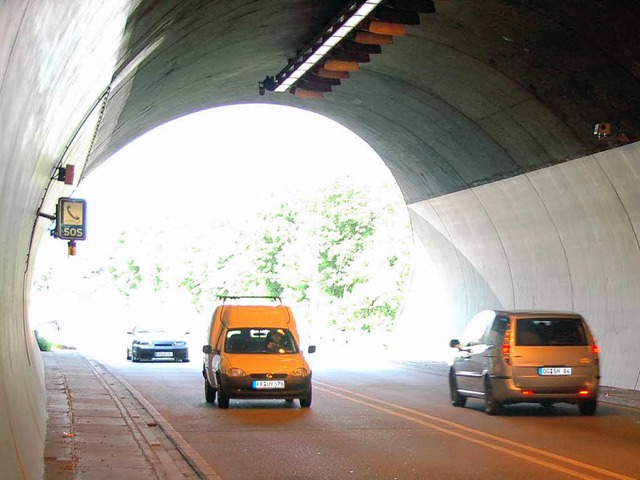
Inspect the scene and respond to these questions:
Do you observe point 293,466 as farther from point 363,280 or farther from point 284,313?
point 363,280

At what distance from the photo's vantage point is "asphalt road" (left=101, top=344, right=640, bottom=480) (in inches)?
448

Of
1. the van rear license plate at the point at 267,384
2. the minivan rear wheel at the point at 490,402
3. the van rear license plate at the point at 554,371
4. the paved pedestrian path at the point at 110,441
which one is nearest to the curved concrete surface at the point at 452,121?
the paved pedestrian path at the point at 110,441

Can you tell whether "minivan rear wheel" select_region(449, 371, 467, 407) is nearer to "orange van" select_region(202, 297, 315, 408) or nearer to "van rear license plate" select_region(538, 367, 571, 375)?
"van rear license plate" select_region(538, 367, 571, 375)

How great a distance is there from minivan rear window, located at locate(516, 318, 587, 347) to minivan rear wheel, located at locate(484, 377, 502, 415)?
85 centimetres

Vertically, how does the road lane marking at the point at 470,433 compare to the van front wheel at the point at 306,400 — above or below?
below

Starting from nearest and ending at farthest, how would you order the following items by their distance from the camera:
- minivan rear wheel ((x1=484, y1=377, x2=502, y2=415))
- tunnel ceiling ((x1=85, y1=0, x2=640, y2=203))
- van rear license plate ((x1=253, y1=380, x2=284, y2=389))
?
tunnel ceiling ((x1=85, y1=0, x2=640, y2=203))
minivan rear wheel ((x1=484, y1=377, x2=502, y2=415))
van rear license plate ((x1=253, y1=380, x2=284, y2=389))

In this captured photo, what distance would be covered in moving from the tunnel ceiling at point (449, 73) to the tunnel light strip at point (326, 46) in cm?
38

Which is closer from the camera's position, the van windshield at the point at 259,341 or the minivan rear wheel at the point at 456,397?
the minivan rear wheel at the point at 456,397

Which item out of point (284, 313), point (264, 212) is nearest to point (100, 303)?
point (264, 212)

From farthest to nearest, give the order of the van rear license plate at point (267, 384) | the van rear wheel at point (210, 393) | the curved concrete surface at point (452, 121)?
the van rear wheel at point (210, 393), the van rear license plate at point (267, 384), the curved concrete surface at point (452, 121)

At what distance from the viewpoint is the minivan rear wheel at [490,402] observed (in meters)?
17.8

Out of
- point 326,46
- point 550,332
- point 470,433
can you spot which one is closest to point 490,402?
point 550,332

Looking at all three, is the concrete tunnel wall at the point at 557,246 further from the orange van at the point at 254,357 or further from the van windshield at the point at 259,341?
the van windshield at the point at 259,341

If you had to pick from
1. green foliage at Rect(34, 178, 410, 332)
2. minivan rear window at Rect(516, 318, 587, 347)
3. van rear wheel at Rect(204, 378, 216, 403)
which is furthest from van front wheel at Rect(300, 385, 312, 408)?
green foliage at Rect(34, 178, 410, 332)
